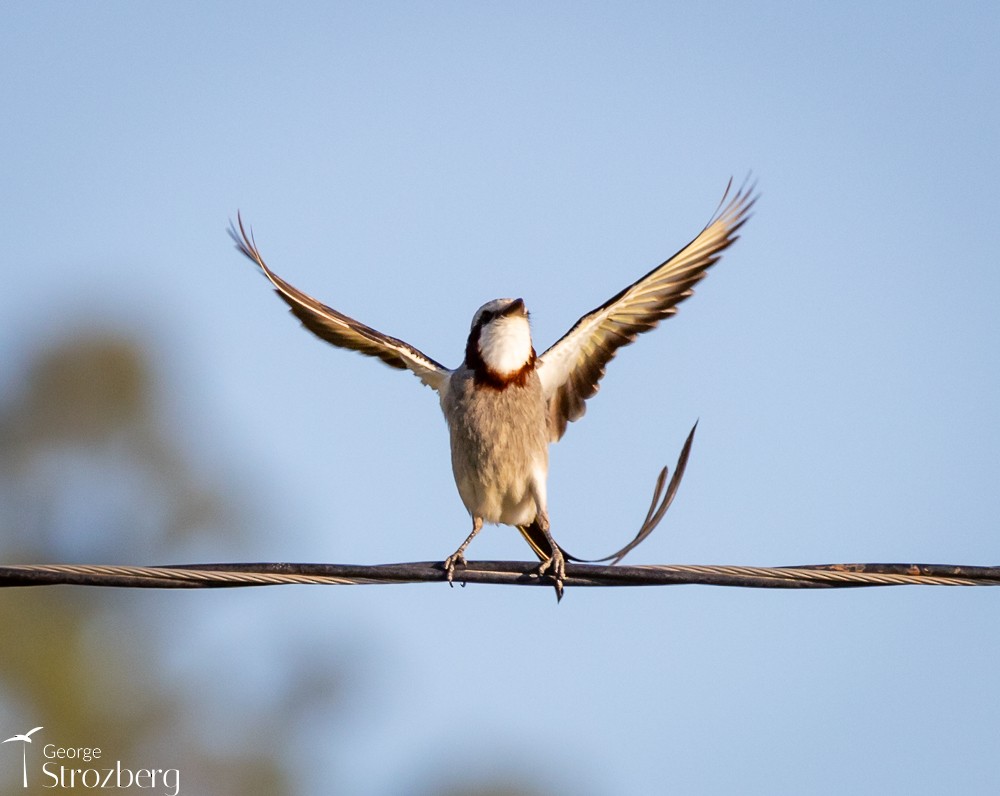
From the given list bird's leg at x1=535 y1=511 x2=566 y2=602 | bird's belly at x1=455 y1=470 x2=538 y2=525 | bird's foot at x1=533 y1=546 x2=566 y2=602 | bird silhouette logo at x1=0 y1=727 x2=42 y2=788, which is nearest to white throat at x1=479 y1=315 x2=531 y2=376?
bird's belly at x1=455 y1=470 x2=538 y2=525

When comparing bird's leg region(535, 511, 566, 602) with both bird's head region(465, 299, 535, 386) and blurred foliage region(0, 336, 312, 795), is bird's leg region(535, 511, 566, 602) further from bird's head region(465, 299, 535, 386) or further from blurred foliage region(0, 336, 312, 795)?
blurred foliage region(0, 336, 312, 795)

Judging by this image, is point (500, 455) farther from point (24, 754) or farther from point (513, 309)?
point (24, 754)

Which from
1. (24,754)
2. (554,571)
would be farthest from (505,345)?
(24,754)

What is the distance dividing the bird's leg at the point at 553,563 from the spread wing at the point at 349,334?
1248 mm

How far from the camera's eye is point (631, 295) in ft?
28.5

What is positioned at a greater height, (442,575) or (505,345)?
(505,345)

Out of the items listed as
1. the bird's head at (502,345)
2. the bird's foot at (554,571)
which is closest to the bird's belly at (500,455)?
the bird's head at (502,345)

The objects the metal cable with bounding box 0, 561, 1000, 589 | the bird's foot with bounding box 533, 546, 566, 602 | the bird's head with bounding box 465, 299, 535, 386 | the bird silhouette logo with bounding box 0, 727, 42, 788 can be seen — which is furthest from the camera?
the bird silhouette logo with bounding box 0, 727, 42, 788

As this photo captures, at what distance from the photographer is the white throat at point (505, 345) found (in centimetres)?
833

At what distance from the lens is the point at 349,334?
30.1 ft

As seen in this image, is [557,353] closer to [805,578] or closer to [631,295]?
[631,295]

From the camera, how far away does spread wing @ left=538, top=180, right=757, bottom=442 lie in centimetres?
876

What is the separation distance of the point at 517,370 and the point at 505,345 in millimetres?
175

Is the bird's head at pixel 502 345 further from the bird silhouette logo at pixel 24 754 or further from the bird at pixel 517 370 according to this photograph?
the bird silhouette logo at pixel 24 754
